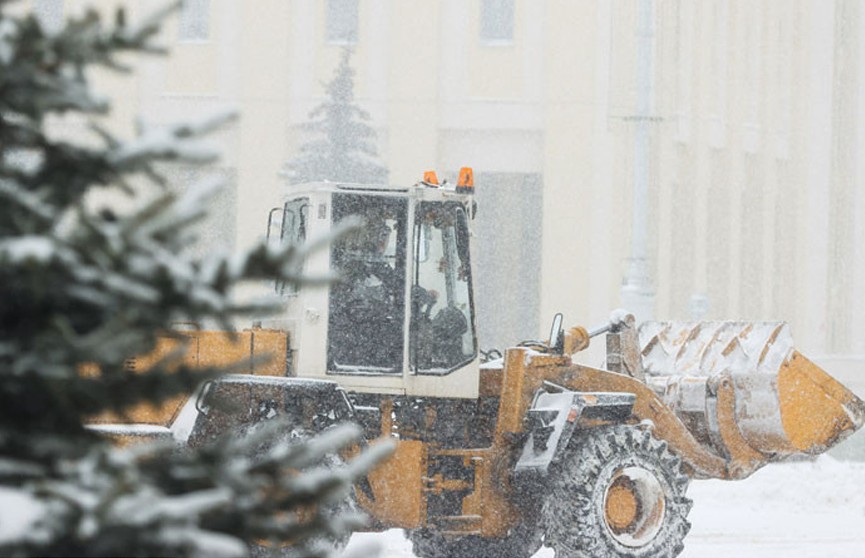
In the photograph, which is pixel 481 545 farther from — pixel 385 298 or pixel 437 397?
pixel 385 298

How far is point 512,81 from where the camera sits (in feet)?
114

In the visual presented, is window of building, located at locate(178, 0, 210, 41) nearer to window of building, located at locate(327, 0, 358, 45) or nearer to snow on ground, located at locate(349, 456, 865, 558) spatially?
window of building, located at locate(327, 0, 358, 45)

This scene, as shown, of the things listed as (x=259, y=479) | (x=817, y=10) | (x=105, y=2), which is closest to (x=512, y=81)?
(x=105, y=2)

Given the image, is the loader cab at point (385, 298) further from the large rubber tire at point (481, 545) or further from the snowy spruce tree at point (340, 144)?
the snowy spruce tree at point (340, 144)

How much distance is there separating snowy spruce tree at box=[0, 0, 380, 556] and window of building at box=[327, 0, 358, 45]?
3214 cm

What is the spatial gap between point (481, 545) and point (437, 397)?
57.6 inches

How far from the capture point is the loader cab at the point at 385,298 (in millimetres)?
11148

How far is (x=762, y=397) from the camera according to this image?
13.0 m

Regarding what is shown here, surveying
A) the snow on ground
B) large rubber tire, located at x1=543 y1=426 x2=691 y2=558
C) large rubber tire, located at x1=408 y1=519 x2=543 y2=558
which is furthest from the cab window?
the snow on ground

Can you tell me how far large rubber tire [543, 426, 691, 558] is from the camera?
11.3m

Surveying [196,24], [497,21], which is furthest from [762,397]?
[196,24]

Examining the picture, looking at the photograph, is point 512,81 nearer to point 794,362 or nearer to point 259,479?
point 794,362

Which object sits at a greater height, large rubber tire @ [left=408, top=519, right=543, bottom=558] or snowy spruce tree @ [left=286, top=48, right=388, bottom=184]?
snowy spruce tree @ [left=286, top=48, right=388, bottom=184]

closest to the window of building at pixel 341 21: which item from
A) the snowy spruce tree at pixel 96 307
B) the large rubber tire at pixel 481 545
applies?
the large rubber tire at pixel 481 545
